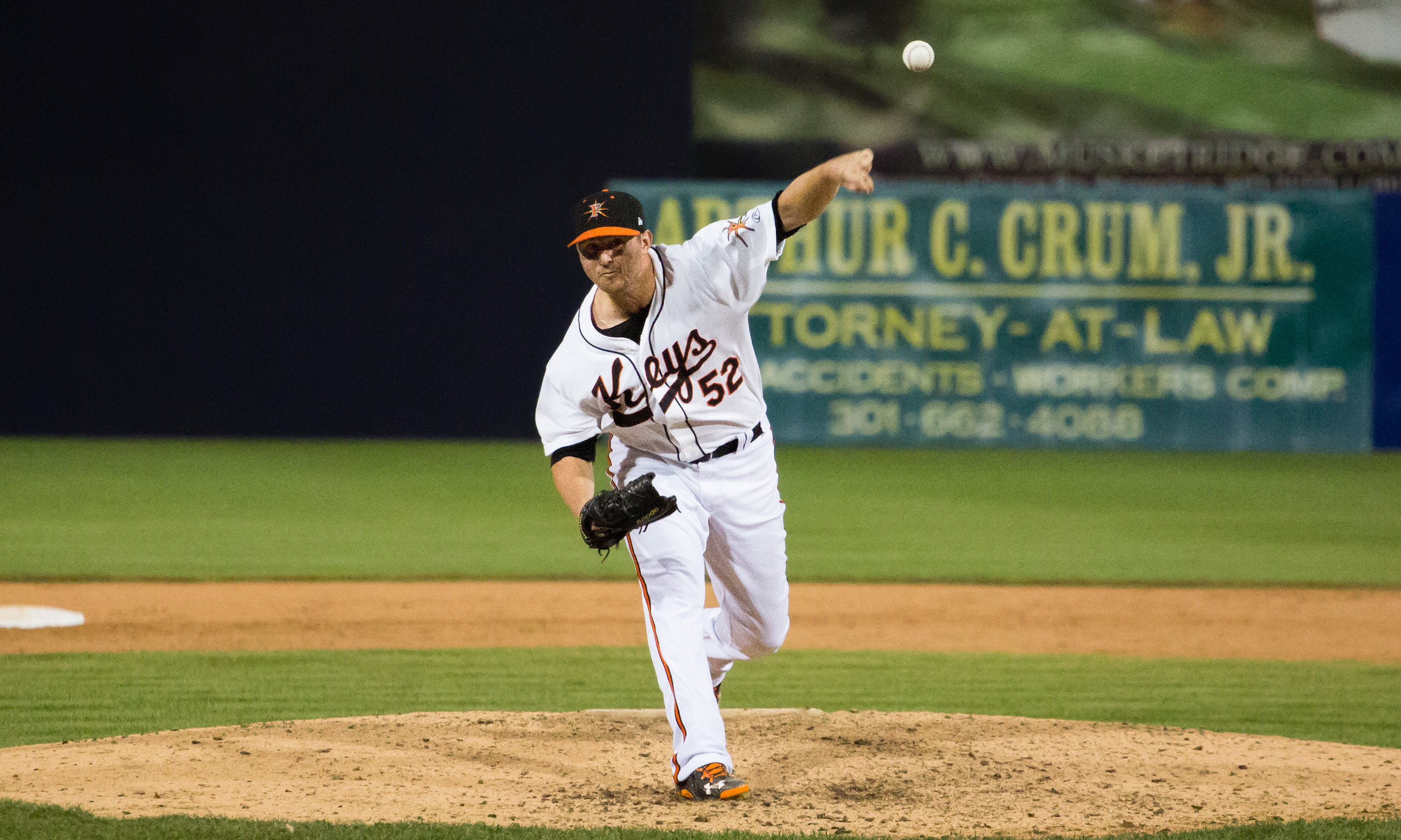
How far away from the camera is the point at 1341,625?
7.35 meters

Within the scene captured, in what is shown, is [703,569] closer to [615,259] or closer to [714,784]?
[714,784]

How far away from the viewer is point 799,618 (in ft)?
24.6

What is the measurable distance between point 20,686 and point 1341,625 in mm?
5823

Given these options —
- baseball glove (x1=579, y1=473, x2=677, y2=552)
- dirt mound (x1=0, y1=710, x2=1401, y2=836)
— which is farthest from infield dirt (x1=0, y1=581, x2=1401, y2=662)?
baseball glove (x1=579, y1=473, x2=677, y2=552)

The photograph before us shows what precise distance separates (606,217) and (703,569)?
3.31ft

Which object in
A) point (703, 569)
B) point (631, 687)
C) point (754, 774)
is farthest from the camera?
point (631, 687)

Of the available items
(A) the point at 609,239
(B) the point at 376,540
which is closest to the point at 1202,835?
(A) the point at 609,239

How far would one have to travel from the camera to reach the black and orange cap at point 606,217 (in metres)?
3.80

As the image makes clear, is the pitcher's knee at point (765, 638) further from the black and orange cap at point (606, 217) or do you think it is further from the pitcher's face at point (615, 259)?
the black and orange cap at point (606, 217)

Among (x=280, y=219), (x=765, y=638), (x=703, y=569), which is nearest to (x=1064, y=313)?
(x=280, y=219)

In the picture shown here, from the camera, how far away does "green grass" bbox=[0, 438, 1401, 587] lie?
8.81 m

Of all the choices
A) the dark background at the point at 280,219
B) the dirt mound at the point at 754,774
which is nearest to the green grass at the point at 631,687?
the dirt mound at the point at 754,774

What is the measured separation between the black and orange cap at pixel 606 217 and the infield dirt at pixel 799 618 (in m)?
3.37

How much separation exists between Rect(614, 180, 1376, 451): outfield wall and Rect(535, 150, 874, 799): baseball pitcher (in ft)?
34.0
